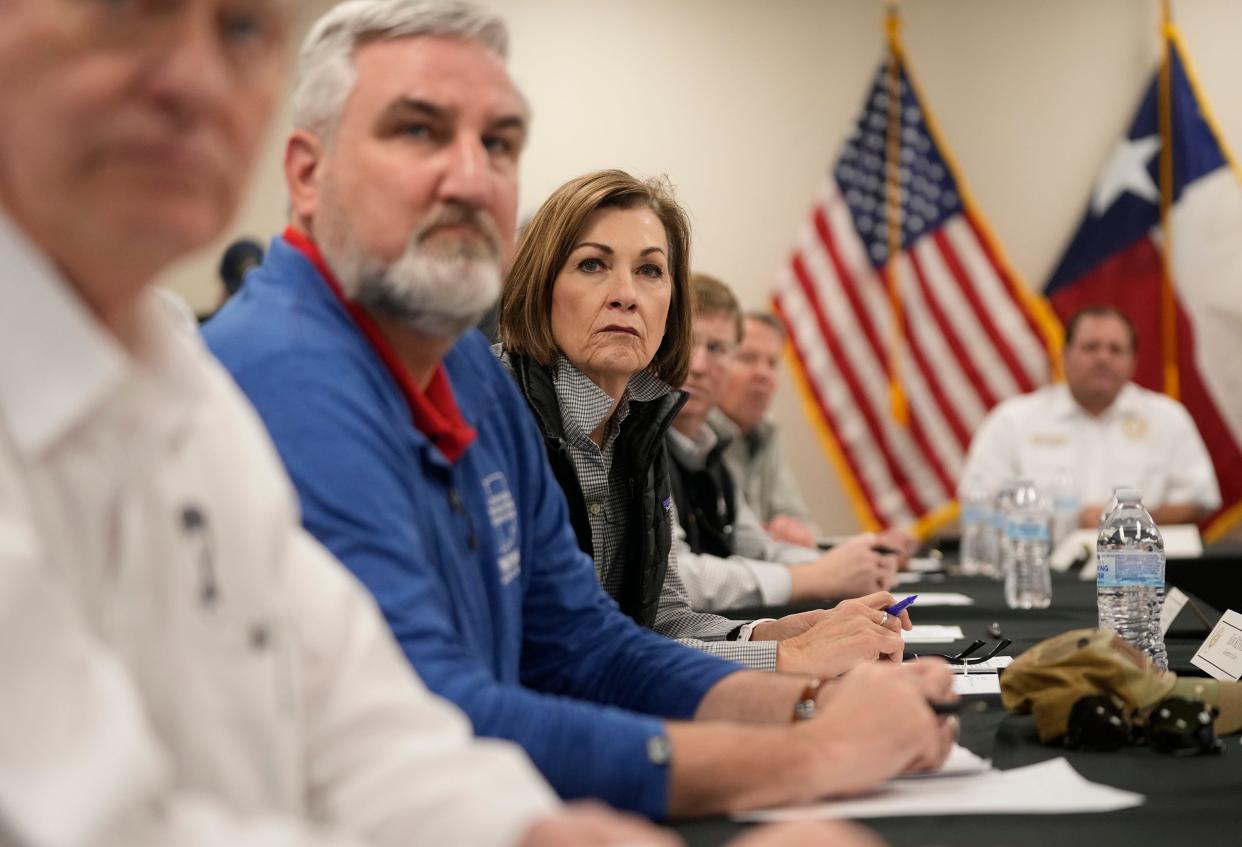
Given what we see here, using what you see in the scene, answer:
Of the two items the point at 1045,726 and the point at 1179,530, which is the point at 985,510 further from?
the point at 1045,726

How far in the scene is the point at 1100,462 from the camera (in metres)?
5.50

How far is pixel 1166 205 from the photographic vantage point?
611 centimetres

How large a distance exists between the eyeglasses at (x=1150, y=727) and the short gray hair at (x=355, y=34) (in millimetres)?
946

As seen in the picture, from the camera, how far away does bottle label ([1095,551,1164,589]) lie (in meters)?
2.32

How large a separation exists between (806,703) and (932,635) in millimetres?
1048

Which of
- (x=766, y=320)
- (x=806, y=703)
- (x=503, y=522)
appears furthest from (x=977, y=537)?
(x=503, y=522)

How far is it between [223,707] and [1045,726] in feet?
3.36

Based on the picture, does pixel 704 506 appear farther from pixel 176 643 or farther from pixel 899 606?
pixel 176 643

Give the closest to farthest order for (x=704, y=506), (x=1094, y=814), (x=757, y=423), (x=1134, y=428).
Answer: (x=1094, y=814)
(x=704, y=506)
(x=757, y=423)
(x=1134, y=428)

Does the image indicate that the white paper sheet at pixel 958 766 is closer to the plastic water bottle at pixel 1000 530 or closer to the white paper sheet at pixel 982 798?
the white paper sheet at pixel 982 798

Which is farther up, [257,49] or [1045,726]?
[257,49]

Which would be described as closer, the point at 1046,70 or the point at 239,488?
the point at 239,488

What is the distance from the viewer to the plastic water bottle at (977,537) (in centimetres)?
412

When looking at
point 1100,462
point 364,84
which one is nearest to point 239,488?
point 364,84
